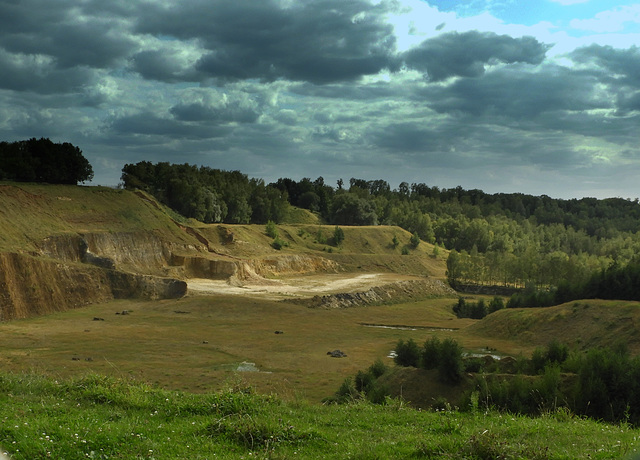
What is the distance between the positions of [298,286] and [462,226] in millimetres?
78055

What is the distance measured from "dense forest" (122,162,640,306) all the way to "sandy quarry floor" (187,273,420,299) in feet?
65.4

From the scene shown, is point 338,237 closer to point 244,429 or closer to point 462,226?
point 462,226

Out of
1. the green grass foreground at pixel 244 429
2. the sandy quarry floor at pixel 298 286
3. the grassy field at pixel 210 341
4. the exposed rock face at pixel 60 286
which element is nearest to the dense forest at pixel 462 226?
the sandy quarry floor at pixel 298 286

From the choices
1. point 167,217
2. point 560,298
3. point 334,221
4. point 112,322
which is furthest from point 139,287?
point 334,221

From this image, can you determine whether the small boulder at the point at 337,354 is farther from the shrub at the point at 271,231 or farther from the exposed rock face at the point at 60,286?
the shrub at the point at 271,231

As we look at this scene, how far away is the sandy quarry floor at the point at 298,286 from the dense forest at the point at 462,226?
785 inches

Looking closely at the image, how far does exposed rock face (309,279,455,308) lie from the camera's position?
208 ft

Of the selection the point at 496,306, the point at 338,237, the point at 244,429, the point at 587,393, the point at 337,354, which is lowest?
the point at 337,354

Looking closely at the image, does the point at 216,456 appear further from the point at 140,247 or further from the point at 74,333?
the point at 140,247

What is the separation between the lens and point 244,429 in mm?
9812

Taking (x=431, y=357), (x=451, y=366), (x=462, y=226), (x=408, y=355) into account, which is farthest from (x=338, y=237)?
(x=451, y=366)

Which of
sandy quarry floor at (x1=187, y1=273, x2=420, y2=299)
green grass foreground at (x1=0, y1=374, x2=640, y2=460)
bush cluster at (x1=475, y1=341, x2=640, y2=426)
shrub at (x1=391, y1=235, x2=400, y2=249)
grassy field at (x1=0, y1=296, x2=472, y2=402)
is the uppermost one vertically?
shrub at (x1=391, y1=235, x2=400, y2=249)

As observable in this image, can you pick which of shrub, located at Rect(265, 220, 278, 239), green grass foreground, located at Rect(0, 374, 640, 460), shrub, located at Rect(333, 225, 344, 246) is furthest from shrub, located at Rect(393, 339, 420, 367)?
shrub, located at Rect(333, 225, 344, 246)

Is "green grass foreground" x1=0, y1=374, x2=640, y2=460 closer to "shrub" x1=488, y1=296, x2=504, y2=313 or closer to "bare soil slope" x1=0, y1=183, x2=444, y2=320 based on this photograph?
"bare soil slope" x1=0, y1=183, x2=444, y2=320
